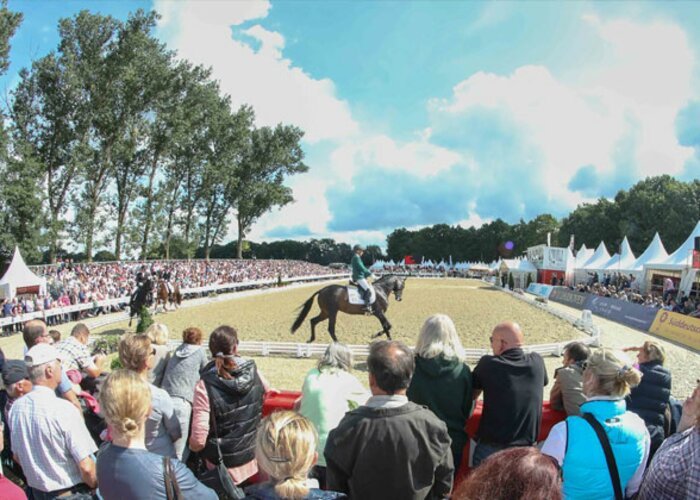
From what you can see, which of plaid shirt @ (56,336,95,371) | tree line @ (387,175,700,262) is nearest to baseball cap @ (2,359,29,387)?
plaid shirt @ (56,336,95,371)

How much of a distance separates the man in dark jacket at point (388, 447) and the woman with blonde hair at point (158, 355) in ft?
7.57

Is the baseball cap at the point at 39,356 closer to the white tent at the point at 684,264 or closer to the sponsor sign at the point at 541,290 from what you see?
the white tent at the point at 684,264

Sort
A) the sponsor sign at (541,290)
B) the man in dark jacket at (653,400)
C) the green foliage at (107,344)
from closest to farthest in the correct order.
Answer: the man in dark jacket at (653,400) → the green foliage at (107,344) → the sponsor sign at (541,290)

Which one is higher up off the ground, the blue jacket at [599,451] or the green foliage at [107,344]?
the blue jacket at [599,451]

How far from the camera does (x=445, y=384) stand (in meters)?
2.81

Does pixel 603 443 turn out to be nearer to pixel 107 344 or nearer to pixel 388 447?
pixel 388 447

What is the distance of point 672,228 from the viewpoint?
43.7 meters

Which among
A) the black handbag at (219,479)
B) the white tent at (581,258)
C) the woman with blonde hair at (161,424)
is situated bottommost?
the black handbag at (219,479)

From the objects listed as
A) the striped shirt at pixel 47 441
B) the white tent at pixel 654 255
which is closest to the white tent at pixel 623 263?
the white tent at pixel 654 255

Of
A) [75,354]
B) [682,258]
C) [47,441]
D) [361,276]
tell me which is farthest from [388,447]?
[682,258]

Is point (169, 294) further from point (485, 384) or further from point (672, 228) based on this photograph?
point (672, 228)

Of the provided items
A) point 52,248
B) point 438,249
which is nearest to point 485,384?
point 52,248

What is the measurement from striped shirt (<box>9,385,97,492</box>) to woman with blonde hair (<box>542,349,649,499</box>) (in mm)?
2661

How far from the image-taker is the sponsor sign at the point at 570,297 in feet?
74.7
